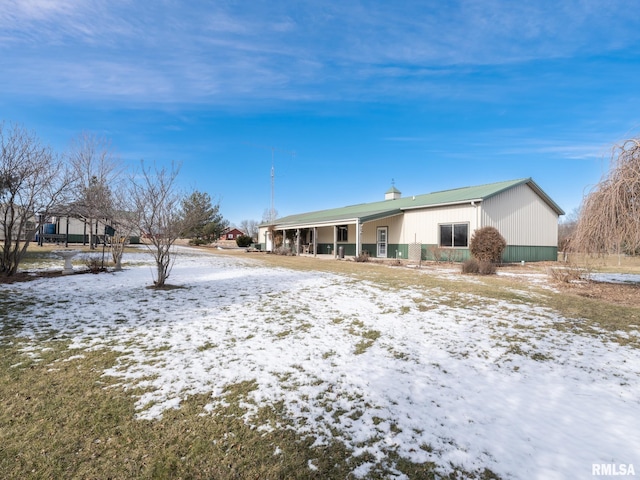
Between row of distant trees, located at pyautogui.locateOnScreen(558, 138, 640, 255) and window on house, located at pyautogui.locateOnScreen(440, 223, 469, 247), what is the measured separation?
8.82 m

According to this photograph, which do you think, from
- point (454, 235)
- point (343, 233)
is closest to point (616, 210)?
point (454, 235)

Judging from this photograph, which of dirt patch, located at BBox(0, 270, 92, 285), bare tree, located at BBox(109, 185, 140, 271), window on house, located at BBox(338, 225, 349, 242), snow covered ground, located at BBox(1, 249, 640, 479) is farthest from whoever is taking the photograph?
window on house, located at BBox(338, 225, 349, 242)

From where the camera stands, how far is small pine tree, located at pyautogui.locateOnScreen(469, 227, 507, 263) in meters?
16.1

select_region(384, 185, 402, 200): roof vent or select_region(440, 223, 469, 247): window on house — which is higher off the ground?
select_region(384, 185, 402, 200): roof vent

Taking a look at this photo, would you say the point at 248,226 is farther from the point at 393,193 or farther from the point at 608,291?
the point at 608,291

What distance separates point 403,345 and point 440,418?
180cm

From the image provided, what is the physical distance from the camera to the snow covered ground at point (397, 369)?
270cm

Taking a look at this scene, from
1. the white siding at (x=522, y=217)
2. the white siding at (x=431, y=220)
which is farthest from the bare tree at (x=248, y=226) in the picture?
the white siding at (x=522, y=217)

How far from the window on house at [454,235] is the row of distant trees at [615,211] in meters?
8.82

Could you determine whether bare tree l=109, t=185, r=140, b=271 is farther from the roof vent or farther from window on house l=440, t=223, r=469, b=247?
the roof vent

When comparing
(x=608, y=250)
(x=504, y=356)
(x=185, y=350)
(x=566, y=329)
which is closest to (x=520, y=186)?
(x=608, y=250)

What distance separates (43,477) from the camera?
226cm

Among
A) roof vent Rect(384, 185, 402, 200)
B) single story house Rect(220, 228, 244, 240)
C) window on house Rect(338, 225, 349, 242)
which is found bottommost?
window on house Rect(338, 225, 349, 242)

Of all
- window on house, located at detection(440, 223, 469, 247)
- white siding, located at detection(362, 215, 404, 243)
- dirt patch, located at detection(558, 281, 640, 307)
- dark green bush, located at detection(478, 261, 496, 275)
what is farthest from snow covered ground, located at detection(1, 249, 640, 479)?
white siding, located at detection(362, 215, 404, 243)
